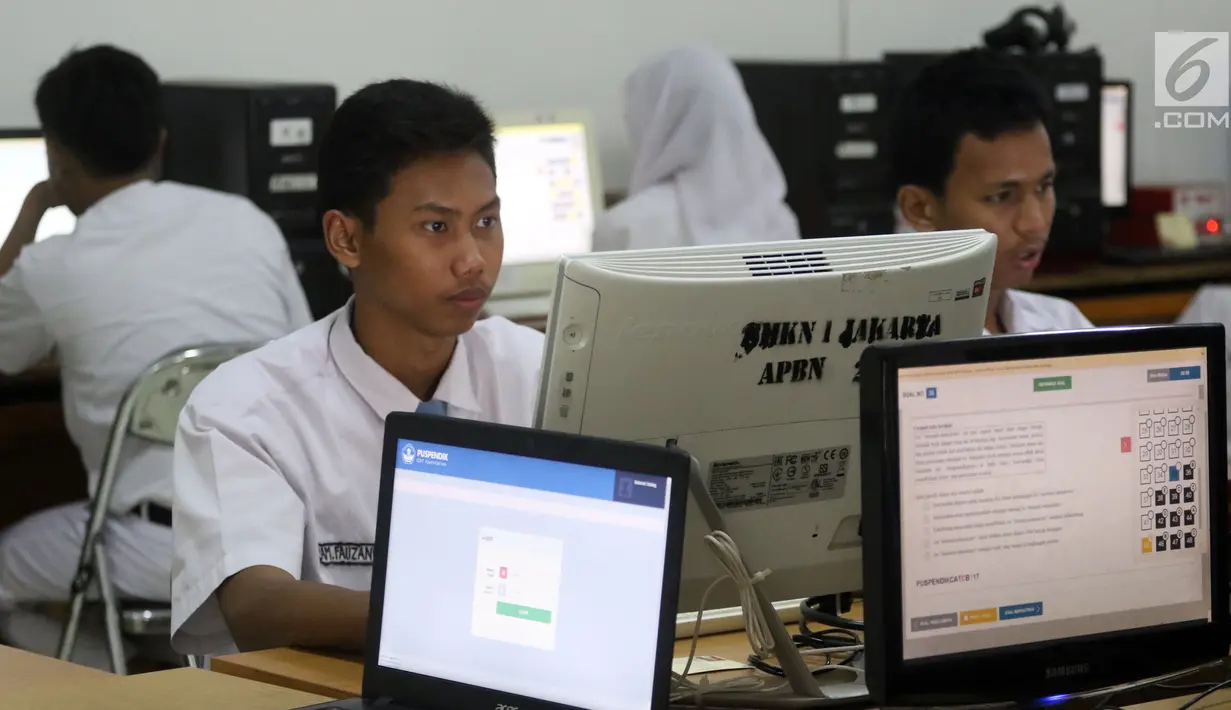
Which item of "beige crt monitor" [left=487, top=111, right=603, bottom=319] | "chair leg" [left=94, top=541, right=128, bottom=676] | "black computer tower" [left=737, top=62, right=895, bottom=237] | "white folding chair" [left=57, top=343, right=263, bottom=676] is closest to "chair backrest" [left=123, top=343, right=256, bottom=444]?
"white folding chair" [left=57, top=343, right=263, bottom=676]

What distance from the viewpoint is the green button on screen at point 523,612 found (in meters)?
1.20

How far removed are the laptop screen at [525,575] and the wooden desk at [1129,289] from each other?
3.14m

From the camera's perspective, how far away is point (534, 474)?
1.21 metres

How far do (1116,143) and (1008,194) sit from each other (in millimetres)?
2586

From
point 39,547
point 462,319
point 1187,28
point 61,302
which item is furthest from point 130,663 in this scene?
point 1187,28

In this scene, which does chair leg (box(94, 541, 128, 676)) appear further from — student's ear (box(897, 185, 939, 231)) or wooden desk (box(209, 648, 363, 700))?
student's ear (box(897, 185, 939, 231))

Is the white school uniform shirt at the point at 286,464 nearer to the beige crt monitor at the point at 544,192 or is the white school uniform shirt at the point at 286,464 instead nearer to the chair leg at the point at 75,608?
the chair leg at the point at 75,608

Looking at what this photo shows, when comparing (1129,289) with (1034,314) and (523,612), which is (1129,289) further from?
(523,612)

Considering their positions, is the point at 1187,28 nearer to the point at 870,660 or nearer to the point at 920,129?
the point at 920,129

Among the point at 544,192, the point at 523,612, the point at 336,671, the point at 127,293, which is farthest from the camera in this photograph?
the point at 544,192

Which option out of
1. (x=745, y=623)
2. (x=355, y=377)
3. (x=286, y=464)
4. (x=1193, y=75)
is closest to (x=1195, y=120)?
(x=1193, y=75)

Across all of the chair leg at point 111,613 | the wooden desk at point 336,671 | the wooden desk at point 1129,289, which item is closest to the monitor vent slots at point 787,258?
the wooden desk at point 336,671

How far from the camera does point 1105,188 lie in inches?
186

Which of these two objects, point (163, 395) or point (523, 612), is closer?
point (523, 612)
